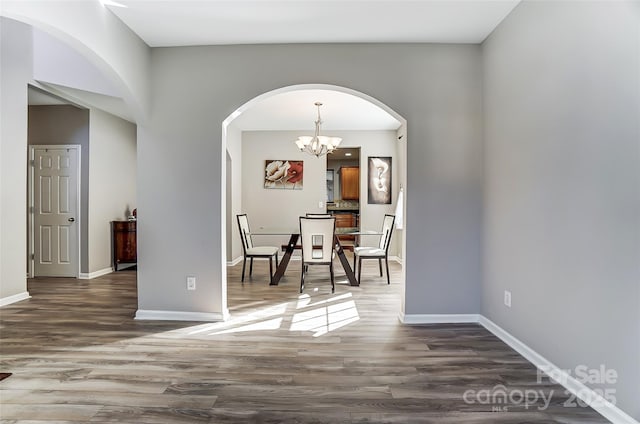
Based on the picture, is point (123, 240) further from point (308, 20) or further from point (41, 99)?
point (308, 20)

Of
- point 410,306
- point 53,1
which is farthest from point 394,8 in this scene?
point 410,306

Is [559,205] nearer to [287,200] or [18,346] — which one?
[18,346]

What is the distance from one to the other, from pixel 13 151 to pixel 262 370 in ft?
13.1

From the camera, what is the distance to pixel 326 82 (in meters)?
3.10

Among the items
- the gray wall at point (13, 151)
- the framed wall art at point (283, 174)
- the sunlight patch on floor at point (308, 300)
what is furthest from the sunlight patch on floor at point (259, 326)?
the framed wall art at point (283, 174)

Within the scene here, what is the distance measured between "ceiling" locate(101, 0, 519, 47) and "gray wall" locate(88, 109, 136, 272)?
306cm

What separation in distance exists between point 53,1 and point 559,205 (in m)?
3.31

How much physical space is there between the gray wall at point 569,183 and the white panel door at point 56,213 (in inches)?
225

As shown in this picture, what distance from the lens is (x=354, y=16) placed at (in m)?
2.63

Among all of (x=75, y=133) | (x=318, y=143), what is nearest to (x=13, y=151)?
(x=75, y=133)

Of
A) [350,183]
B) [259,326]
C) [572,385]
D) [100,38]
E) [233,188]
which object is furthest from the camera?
[350,183]

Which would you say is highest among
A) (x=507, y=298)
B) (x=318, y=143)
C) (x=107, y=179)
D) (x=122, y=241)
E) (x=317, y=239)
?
(x=318, y=143)

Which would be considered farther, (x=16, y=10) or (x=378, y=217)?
(x=378, y=217)

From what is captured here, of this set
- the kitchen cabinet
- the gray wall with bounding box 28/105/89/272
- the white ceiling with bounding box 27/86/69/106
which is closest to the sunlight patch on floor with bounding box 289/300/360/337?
the kitchen cabinet
